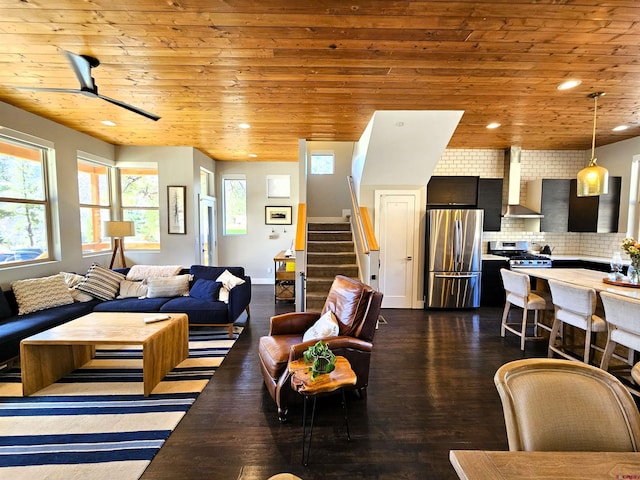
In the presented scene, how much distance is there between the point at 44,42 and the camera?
242 centimetres

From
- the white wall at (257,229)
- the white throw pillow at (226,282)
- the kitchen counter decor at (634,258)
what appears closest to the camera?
the kitchen counter decor at (634,258)

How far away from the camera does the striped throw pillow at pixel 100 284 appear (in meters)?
4.04

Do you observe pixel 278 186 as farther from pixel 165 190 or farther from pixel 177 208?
pixel 165 190

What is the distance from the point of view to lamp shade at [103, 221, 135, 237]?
487cm

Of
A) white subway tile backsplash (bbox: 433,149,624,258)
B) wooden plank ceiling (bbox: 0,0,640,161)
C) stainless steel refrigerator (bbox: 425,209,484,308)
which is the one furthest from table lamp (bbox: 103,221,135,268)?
white subway tile backsplash (bbox: 433,149,624,258)

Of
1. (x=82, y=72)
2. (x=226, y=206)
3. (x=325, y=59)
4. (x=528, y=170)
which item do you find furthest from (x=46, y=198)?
(x=528, y=170)

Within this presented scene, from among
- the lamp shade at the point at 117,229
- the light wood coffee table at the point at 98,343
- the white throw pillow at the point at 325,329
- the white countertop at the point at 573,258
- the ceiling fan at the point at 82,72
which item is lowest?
the light wood coffee table at the point at 98,343

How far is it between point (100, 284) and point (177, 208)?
209 centimetres

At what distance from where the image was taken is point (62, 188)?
4.46 metres

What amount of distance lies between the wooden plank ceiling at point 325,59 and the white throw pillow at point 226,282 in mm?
2253

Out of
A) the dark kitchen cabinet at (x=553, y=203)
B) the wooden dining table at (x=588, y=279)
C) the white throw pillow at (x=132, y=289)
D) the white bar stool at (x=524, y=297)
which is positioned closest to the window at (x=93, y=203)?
the white throw pillow at (x=132, y=289)

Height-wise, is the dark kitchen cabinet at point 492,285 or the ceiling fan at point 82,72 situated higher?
the ceiling fan at point 82,72

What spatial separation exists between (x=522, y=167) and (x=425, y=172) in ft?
7.73

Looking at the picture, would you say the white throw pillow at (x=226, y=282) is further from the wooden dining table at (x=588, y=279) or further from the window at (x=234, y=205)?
the wooden dining table at (x=588, y=279)
